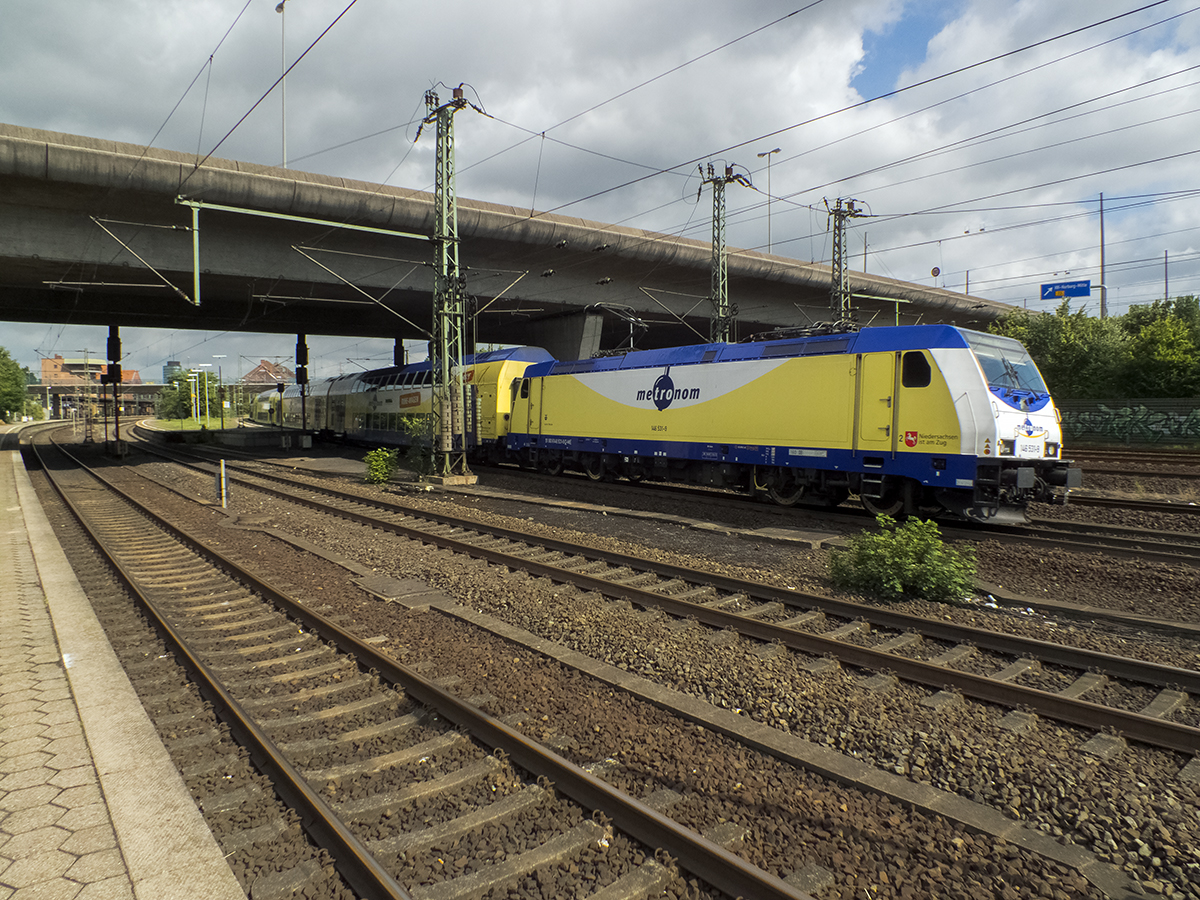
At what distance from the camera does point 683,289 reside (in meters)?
33.0

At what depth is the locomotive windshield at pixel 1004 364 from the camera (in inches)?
438

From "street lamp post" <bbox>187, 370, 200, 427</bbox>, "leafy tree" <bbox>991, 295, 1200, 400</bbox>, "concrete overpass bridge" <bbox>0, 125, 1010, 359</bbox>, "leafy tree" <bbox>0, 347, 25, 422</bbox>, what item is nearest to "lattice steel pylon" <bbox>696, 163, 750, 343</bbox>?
"concrete overpass bridge" <bbox>0, 125, 1010, 359</bbox>

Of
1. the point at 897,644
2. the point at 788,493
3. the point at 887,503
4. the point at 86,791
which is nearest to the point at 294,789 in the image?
the point at 86,791

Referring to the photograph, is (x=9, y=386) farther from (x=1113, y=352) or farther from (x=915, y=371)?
(x=1113, y=352)

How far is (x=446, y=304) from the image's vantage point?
18.6m

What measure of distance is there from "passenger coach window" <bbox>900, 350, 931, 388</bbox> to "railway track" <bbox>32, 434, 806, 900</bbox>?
30.9 feet

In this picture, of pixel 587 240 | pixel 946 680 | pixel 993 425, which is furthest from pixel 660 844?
pixel 587 240

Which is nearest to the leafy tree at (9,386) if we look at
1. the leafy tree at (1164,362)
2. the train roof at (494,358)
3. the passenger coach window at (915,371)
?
the train roof at (494,358)

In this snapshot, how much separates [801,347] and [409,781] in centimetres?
1147

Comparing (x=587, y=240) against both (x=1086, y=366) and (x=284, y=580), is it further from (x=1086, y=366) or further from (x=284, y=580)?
(x=1086, y=366)

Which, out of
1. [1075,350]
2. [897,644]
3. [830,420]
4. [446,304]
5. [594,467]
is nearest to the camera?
[897,644]

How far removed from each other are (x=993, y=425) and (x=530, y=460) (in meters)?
14.5

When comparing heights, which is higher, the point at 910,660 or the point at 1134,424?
the point at 1134,424

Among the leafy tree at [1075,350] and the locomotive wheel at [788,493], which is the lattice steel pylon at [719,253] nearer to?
the locomotive wheel at [788,493]
